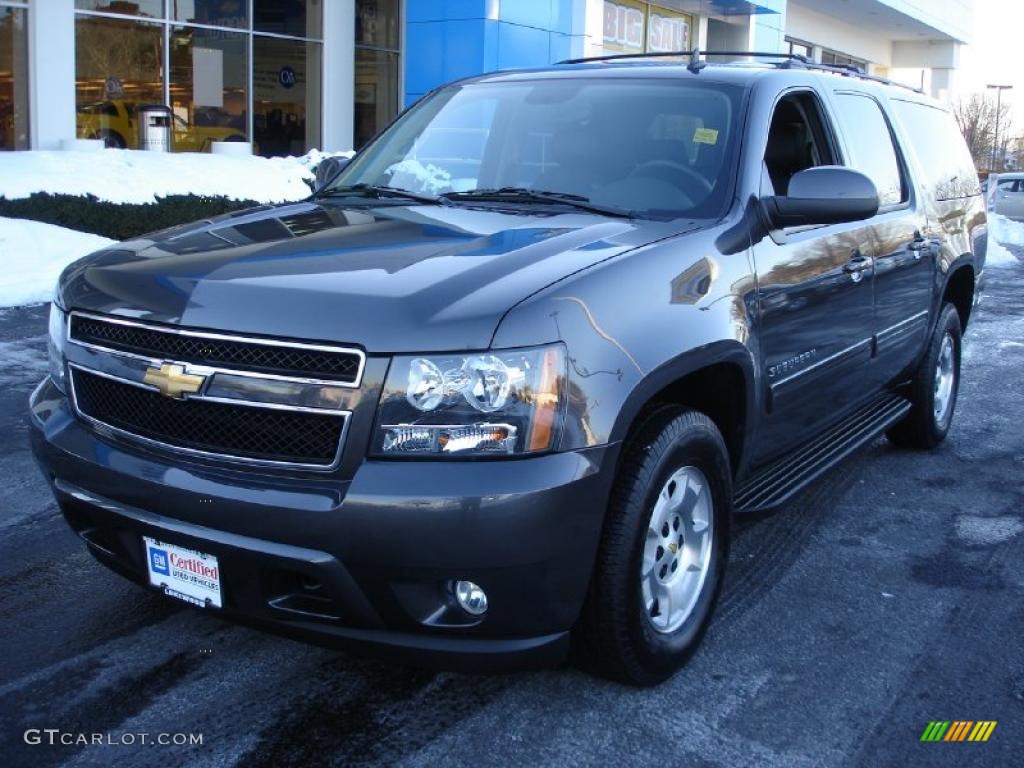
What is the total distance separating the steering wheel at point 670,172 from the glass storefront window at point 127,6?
1551 centimetres

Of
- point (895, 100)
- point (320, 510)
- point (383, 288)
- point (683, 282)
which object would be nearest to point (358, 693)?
point (320, 510)

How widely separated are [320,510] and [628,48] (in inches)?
928

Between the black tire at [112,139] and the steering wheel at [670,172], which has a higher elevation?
the black tire at [112,139]

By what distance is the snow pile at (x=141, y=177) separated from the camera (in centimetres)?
1377

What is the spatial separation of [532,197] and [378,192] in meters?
→ 0.71

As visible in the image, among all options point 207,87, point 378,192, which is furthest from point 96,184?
point 378,192

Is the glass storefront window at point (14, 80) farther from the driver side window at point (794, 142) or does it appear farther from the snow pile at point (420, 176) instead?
the driver side window at point (794, 142)

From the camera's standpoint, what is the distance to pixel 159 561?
3123 millimetres

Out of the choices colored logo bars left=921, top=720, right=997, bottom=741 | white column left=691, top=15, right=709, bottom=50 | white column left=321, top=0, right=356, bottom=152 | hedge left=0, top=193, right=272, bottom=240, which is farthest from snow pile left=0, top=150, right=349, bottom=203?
white column left=691, top=15, right=709, bottom=50

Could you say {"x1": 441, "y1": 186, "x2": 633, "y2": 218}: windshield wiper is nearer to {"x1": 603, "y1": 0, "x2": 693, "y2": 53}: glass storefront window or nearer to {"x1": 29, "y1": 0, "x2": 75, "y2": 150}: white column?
{"x1": 29, "y1": 0, "x2": 75, "y2": 150}: white column

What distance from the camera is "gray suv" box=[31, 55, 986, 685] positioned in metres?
2.81

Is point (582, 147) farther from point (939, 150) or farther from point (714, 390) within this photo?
point (939, 150)

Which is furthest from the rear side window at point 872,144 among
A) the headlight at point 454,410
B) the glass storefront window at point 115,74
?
the glass storefront window at point 115,74

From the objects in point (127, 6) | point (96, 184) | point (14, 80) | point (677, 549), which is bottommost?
point (677, 549)
